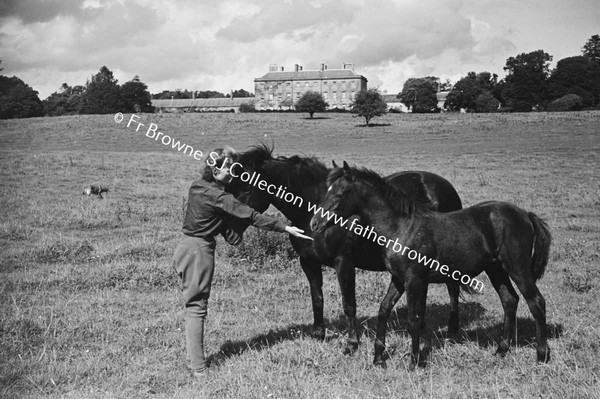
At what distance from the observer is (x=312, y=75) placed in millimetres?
150000

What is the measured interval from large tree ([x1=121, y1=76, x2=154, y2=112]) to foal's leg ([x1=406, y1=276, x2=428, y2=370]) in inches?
3456

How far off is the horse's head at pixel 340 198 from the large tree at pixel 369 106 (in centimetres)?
5879

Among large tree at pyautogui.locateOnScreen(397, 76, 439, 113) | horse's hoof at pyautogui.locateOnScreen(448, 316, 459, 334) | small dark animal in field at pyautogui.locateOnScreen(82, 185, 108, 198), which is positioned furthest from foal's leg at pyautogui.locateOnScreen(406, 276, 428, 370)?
large tree at pyautogui.locateOnScreen(397, 76, 439, 113)

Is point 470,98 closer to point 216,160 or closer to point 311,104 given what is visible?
point 311,104

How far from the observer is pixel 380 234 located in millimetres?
5535

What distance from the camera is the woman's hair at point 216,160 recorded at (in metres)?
5.12

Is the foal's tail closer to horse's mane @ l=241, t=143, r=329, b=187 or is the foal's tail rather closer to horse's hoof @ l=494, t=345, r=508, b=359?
horse's hoof @ l=494, t=345, r=508, b=359

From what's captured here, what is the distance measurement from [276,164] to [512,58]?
123361 millimetres

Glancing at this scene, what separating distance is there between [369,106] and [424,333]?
59670 mm

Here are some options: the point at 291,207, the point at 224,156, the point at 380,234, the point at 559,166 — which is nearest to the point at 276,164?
the point at 291,207

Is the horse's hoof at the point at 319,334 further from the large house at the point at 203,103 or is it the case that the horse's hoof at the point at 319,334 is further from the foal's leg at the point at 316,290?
the large house at the point at 203,103

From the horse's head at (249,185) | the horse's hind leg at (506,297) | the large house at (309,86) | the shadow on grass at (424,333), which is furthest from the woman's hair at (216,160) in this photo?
the large house at (309,86)

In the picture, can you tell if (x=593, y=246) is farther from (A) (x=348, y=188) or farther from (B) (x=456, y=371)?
(A) (x=348, y=188)

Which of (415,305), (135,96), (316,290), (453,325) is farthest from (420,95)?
(415,305)
